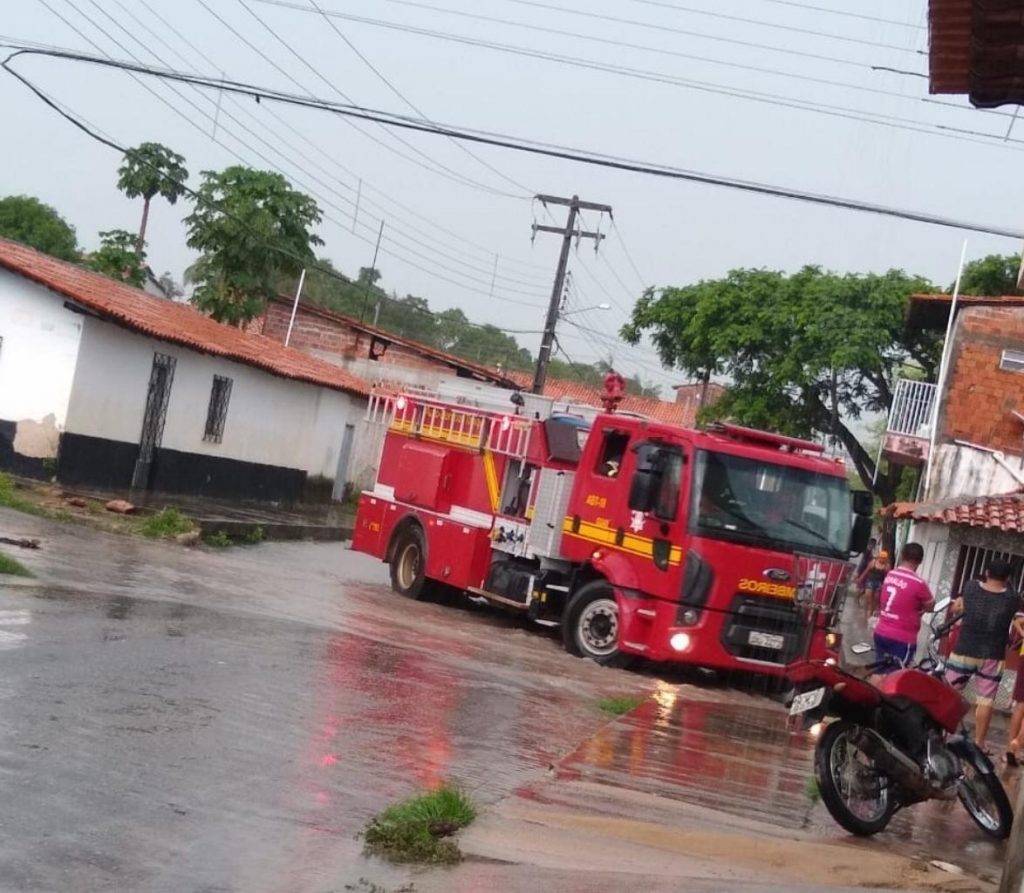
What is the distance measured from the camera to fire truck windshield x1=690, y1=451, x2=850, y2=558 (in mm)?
15430

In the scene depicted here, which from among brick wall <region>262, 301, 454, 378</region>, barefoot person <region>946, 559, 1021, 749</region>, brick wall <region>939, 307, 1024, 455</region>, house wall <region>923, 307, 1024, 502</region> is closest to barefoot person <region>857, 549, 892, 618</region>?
house wall <region>923, 307, 1024, 502</region>

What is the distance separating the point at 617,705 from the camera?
1266cm

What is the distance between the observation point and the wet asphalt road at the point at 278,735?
6.38 meters

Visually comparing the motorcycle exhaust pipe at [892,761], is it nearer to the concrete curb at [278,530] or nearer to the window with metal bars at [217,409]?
the concrete curb at [278,530]

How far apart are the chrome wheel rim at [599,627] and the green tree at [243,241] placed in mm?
32762

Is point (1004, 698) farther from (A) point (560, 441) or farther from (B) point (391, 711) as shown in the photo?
(B) point (391, 711)

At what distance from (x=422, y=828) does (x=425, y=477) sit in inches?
525

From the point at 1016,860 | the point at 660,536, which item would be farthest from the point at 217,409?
the point at 1016,860

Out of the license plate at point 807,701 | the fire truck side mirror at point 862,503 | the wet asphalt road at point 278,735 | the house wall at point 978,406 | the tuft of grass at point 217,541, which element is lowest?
the wet asphalt road at point 278,735

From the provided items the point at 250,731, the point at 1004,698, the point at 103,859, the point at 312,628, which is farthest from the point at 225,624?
the point at 1004,698

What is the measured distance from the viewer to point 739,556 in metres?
15.4

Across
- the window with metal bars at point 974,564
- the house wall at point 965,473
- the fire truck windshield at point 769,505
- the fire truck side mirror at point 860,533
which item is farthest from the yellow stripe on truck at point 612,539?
the house wall at point 965,473

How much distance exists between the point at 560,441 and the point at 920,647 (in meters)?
8.27

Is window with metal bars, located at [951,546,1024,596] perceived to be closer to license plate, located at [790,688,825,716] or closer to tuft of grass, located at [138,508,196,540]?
tuft of grass, located at [138,508,196,540]
